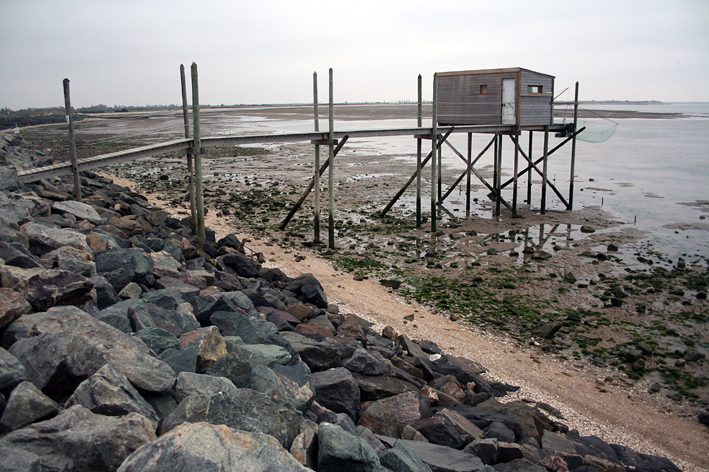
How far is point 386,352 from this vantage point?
7379 millimetres

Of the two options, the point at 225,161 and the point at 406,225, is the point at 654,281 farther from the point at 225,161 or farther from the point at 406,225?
the point at 225,161

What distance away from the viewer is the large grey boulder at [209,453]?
112 inches

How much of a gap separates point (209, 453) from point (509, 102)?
18.8 m

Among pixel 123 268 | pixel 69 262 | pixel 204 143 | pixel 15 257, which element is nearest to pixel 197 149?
pixel 204 143

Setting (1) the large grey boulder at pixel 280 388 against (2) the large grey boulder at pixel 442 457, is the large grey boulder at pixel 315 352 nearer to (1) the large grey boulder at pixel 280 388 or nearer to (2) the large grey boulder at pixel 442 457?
(1) the large grey boulder at pixel 280 388

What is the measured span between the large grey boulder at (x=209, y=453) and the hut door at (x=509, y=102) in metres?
18.2

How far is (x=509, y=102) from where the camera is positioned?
19328mm

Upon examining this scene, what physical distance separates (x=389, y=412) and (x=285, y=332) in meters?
1.94

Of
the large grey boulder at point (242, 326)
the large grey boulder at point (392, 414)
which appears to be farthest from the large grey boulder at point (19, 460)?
the large grey boulder at point (392, 414)

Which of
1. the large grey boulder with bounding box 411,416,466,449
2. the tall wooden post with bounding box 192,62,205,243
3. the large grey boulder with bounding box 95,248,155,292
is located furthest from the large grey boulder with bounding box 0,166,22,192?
the large grey boulder with bounding box 411,416,466,449

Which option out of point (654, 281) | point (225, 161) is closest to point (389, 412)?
point (654, 281)

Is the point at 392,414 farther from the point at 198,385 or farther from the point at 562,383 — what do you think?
the point at 562,383

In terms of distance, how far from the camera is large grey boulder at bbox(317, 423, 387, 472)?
3.67 m

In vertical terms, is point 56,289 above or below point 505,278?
above
